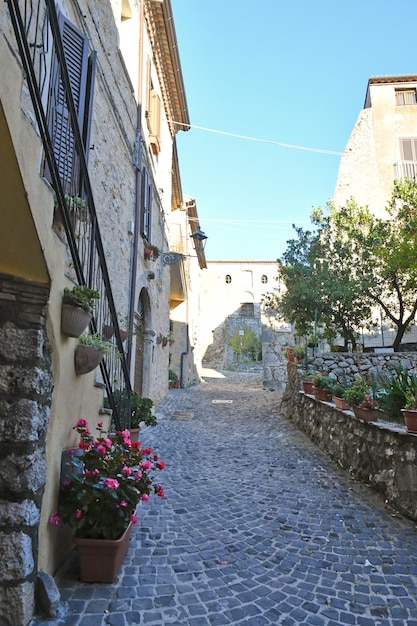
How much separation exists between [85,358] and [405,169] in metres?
20.0

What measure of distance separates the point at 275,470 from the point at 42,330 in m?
4.25

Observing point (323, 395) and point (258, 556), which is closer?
point (258, 556)

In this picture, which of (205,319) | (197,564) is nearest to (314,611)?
(197,564)

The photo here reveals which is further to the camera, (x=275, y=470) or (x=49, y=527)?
(x=275, y=470)

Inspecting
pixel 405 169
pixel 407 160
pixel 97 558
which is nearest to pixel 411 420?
pixel 97 558

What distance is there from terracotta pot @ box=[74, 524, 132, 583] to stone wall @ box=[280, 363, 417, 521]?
2961 mm

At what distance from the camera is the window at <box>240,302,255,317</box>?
3390 cm

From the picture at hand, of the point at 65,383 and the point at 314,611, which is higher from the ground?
the point at 65,383

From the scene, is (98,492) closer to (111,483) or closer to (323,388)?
(111,483)

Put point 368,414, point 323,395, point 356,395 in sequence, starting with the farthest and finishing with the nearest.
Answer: point 323,395 < point 356,395 < point 368,414

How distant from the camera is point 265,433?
26.0ft

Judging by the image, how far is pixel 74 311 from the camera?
2.55 metres

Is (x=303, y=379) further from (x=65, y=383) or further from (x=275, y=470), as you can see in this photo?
(x=65, y=383)

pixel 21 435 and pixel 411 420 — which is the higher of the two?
pixel 21 435
